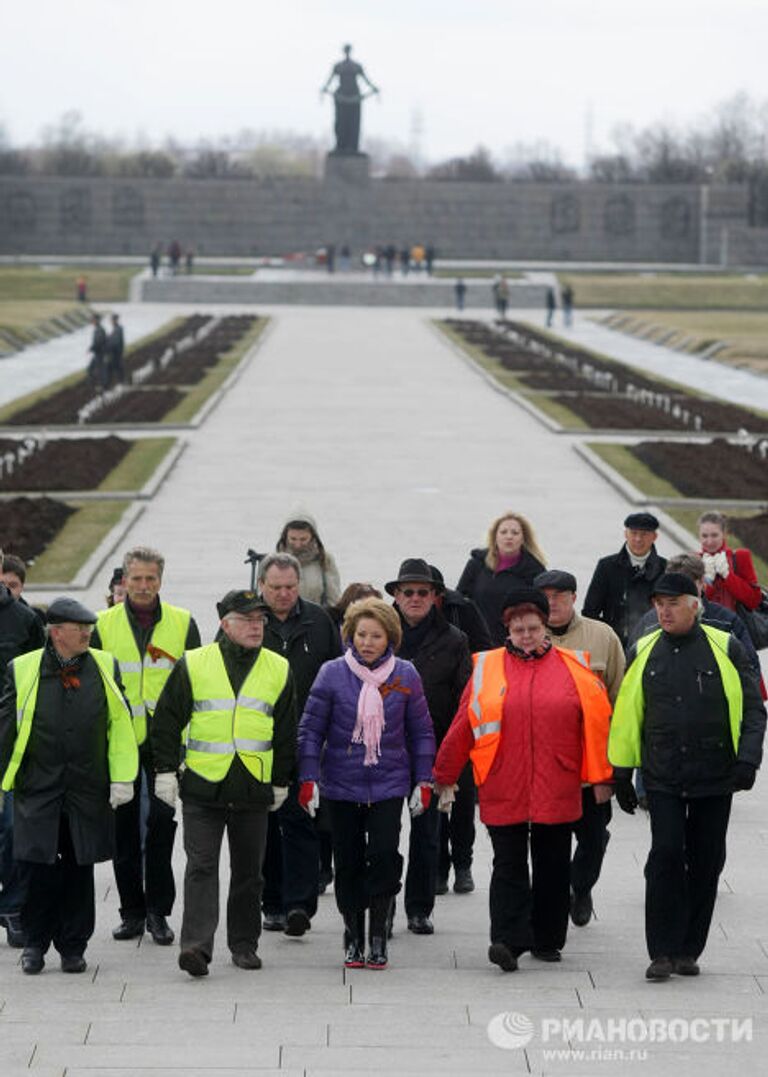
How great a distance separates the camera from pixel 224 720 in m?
8.85

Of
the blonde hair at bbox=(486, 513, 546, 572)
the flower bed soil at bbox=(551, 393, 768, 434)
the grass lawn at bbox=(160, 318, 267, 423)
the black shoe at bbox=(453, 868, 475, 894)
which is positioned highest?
the blonde hair at bbox=(486, 513, 546, 572)

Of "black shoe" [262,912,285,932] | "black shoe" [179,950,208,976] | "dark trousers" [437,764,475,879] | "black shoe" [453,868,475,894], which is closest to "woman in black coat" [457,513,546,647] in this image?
"dark trousers" [437,764,475,879]

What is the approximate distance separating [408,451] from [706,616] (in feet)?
Answer: 64.0

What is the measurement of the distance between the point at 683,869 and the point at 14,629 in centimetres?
317

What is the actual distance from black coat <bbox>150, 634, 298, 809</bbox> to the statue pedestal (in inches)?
3513

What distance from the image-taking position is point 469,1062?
730 cm

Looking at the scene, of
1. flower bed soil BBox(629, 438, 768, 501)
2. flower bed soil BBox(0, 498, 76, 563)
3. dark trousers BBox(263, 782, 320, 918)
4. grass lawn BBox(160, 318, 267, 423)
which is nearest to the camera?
dark trousers BBox(263, 782, 320, 918)

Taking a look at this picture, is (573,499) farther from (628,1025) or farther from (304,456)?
(628,1025)

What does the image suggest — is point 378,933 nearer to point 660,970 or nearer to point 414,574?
point 660,970

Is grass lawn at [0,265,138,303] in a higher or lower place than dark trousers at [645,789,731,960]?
higher

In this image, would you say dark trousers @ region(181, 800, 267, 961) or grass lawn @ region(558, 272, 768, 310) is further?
grass lawn @ region(558, 272, 768, 310)

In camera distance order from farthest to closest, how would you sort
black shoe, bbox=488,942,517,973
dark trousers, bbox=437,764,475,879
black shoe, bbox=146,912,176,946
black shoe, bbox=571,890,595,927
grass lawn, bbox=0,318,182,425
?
grass lawn, bbox=0,318,182,425
dark trousers, bbox=437,764,475,879
black shoe, bbox=571,890,595,927
black shoe, bbox=146,912,176,946
black shoe, bbox=488,942,517,973

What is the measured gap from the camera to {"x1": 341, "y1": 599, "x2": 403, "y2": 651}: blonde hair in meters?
8.93

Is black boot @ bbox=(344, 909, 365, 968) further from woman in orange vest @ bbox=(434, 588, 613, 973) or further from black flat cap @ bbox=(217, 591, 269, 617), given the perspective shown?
black flat cap @ bbox=(217, 591, 269, 617)
